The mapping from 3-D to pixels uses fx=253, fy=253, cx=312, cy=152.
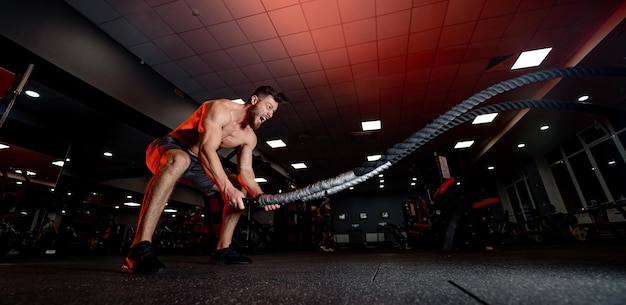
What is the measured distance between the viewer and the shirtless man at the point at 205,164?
1401mm

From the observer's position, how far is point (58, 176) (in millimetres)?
5324

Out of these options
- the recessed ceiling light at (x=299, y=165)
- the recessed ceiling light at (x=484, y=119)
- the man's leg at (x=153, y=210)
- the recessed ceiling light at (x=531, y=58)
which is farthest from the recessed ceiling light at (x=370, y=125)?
the man's leg at (x=153, y=210)

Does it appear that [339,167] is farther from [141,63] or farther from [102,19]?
[102,19]

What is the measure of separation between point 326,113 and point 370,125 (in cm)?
141

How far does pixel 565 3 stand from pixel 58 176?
30.7ft

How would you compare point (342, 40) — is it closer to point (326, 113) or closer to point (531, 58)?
point (326, 113)

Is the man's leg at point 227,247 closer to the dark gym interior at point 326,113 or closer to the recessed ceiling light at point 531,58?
the dark gym interior at point 326,113

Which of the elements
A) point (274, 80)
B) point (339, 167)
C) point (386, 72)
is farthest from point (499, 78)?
point (339, 167)

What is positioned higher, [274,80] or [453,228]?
[274,80]

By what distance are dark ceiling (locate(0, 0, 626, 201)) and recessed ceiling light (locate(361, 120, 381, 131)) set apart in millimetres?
216

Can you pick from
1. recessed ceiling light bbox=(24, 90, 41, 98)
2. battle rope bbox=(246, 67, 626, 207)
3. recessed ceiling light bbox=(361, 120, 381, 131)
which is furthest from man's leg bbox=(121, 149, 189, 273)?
recessed ceiling light bbox=(361, 120, 381, 131)

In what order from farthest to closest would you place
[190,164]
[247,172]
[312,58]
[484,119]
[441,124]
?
[484,119] → [312,58] → [247,172] → [190,164] → [441,124]

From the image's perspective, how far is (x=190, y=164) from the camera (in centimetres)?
184

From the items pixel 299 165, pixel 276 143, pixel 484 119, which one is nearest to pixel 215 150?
pixel 276 143
